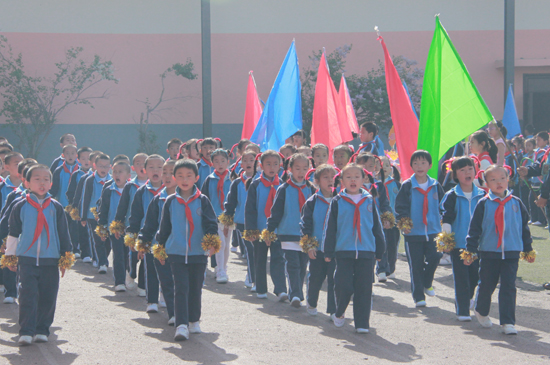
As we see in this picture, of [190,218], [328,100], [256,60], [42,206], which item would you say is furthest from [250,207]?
[256,60]

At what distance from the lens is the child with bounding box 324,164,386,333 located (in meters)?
5.98

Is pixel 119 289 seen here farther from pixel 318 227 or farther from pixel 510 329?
pixel 510 329

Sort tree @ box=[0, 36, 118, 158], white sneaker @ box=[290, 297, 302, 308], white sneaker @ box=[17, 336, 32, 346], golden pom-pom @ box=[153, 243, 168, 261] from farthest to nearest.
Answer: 1. tree @ box=[0, 36, 118, 158]
2. white sneaker @ box=[290, 297, 302, 308]
3. golden pom-pom @ box=[153, 243, 168, 261]
4. white sneaker @ box=[17, 336, 32, 346]

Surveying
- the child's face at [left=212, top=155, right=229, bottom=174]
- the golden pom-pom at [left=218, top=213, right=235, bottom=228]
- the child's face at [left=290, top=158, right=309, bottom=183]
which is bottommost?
the golden pom-pom at [left=218, top=213, right=235, bottom=228]

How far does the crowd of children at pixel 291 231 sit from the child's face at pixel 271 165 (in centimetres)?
1

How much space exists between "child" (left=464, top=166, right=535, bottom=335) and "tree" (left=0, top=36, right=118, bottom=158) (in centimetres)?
1951

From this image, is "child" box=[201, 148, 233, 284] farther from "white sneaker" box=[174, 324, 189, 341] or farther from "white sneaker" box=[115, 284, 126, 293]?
"white sneaker" box=[174, 324, 189, 341]

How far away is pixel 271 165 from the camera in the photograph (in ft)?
24.9

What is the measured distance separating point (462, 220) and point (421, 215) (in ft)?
2.19

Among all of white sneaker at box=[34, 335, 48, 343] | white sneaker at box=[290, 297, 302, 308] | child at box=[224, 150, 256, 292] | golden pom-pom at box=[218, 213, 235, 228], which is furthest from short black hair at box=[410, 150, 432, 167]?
white sneaker at box=[34, 335, 48, 343]

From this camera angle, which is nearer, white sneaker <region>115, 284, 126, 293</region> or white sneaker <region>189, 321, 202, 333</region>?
white sneaker <region>189, 321, 202, 333</region>

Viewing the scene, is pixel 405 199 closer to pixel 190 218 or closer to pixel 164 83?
pixel 190 218

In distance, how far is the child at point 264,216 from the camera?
7.52 meters

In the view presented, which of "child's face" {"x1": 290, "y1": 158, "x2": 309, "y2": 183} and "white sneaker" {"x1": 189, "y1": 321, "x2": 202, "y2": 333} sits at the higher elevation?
"child's face" {"x1": 290, "y1": 158, "x2": 309, "y2": 183}
